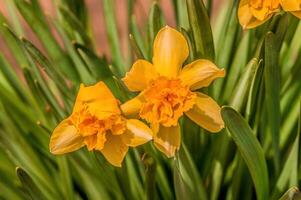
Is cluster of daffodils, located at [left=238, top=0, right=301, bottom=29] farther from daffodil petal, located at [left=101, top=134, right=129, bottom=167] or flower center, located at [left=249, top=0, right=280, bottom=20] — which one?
daffodil petal, located at [left=101, top=134, right=129, bottom=167]

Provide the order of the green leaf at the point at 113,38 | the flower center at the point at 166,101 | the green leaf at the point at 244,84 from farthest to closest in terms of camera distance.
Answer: the green leaf at the point at 113,38 < the green leaf at the point at 244,84 < the flower center at the point at 166,101

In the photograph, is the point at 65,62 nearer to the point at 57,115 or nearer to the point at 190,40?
the point at 57,115

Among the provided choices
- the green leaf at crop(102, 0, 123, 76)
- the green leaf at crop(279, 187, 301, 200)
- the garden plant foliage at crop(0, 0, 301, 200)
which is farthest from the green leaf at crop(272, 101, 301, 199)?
the green leaf at crop(102, 0, 123, 76)

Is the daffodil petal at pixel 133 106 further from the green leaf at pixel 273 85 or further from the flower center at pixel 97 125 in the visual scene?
the green leaf at pixel 273 85

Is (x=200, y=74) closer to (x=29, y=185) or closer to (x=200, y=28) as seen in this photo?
(x=200, y=28)

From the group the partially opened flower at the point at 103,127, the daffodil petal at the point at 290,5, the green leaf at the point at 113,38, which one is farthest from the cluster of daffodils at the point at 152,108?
the green leaf at the point at 113,38

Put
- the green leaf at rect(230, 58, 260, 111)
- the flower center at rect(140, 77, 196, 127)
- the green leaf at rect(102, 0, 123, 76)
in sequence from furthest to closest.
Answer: the green leaf at rect(102, 0, 123, 76)
the green leaf at rect(230, 58, 260, 111)
the flower center at rect(140, 77, 196, 127)

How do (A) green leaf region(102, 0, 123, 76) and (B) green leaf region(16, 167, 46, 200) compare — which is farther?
(A) green leaf region(102, 0, 123, 76)
